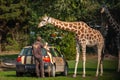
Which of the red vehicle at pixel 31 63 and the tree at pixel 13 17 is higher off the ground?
the tree at pixel 13 17

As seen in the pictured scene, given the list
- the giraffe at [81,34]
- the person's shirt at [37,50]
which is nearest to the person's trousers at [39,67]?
the person's shirt at [37,50]

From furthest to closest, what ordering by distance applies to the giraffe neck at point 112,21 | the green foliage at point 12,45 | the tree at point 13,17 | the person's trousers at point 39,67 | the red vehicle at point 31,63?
the tree at point 13,17 → the green foliage at point 12,45 → the giraffe neck at point 112,21 → the red vehicle at point 31,63 → the person's trousers at point 39,67

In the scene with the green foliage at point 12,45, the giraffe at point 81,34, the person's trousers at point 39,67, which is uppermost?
the giraffe at point 81,34

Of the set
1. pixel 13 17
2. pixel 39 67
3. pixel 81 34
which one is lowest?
pixel 39 67

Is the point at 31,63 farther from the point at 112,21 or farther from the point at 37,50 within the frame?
the point at 112,21

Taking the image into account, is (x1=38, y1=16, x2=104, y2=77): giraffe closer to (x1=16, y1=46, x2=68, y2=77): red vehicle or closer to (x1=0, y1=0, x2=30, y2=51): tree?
(x1=16, y1=46, x2=68, y2=77): red vehicle

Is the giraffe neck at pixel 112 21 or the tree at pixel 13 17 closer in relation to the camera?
the giraffe neck at pixel 112 21

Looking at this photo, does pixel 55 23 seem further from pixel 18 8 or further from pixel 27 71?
pixel 18 8

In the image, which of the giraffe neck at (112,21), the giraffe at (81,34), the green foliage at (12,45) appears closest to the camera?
the giraffe at (81,34)

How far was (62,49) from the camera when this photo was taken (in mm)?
42094

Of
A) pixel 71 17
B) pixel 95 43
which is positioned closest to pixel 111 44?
pixel 71 17

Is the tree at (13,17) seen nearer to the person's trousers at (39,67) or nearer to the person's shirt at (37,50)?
the person's shirt at (37,50)

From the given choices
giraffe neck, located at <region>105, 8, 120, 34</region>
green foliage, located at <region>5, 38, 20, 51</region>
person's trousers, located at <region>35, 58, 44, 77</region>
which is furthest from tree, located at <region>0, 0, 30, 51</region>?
person's trousers, located at <region>35, 58, 44, 77</region>

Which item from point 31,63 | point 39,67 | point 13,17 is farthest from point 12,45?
point 39,67
